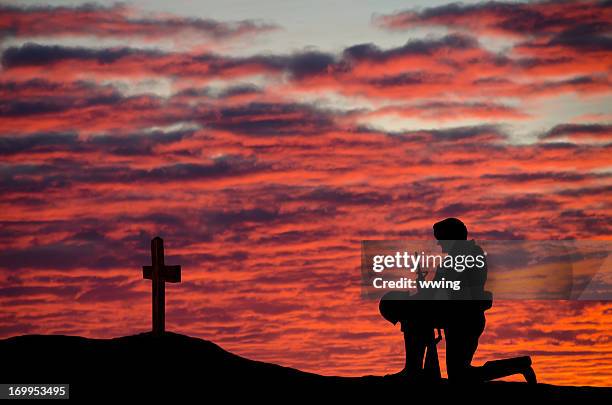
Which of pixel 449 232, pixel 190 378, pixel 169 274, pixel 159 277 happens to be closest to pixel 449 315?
pixel 449 232

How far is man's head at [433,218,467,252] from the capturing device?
627 inches

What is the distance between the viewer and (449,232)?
16.0 metres

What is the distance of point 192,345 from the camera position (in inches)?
868

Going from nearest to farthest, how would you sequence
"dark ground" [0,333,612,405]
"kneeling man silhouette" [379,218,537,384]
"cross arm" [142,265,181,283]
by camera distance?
"kneeling man silhouette" [379,218,537,384], "dark ground" [0,333,612,405], "cross arm" [142,265,181,283]

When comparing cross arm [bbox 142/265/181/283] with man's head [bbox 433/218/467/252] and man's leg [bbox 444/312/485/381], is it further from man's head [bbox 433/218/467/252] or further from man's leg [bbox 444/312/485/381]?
man's head [bbox 433/218/467/252]

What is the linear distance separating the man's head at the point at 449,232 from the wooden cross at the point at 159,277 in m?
8.11

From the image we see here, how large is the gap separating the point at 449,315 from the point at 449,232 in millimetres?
1477

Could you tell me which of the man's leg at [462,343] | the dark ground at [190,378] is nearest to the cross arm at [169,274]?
the dark ground at [190,378]

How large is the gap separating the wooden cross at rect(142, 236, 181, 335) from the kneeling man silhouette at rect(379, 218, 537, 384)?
7.09 metres

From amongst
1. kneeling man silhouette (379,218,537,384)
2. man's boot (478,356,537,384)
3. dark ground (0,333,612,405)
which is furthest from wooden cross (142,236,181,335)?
man's boot (478,356,537,384)

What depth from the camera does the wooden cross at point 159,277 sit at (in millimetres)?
21938

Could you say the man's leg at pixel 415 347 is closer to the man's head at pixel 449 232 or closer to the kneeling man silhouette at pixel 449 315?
the kneeling man silhouette at pixel 449 315

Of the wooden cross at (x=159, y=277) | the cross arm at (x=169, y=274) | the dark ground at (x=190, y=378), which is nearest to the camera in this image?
the dark ground at (x=190, y=378)

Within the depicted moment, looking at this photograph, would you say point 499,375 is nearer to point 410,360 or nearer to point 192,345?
point 410,360
